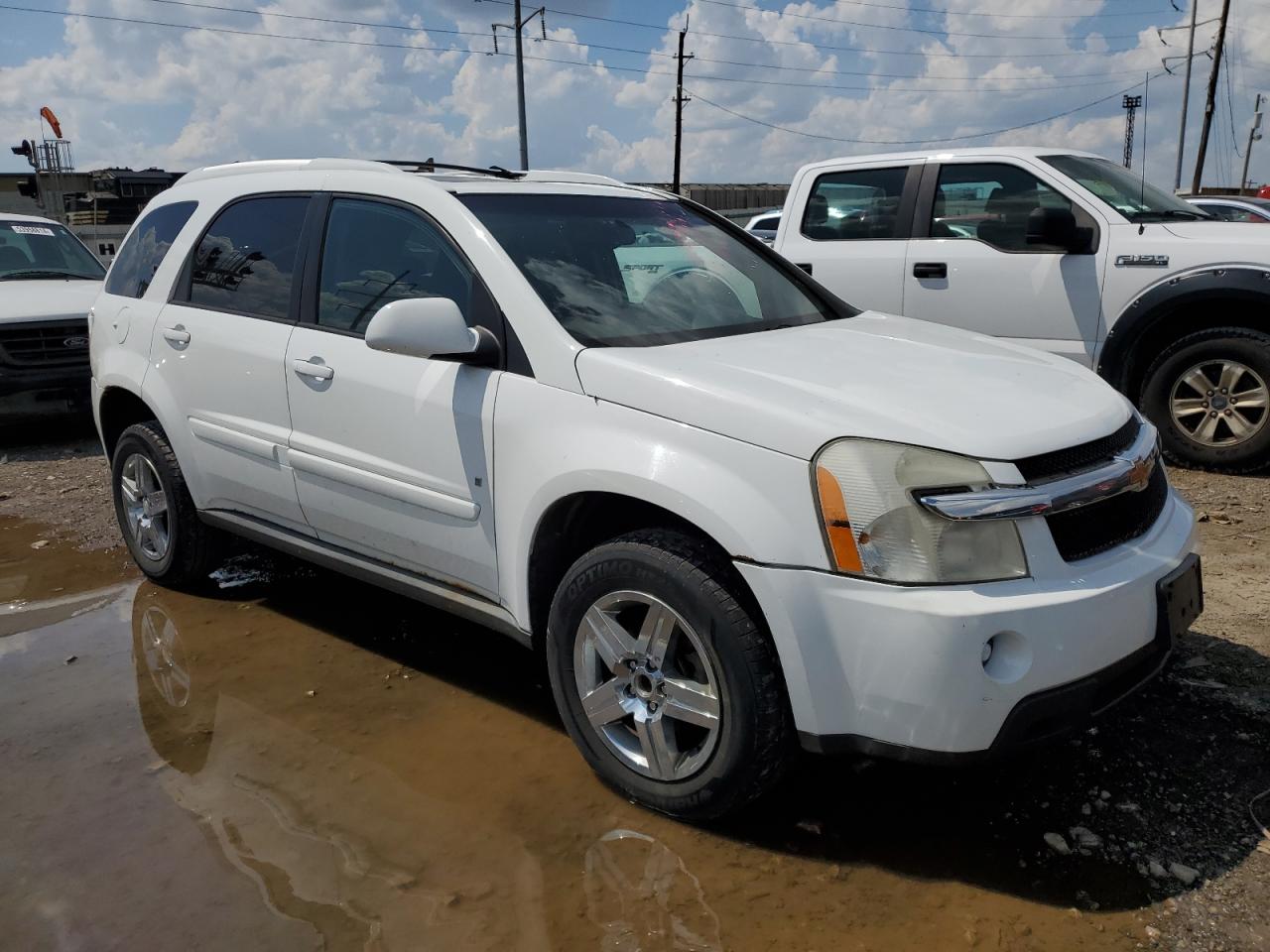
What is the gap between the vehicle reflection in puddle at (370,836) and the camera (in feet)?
8.11

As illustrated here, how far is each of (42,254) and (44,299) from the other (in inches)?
48.7

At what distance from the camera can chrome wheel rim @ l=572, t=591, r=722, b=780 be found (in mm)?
2684

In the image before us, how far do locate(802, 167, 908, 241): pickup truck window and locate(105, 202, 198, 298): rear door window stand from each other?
4.21 m

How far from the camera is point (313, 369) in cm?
365

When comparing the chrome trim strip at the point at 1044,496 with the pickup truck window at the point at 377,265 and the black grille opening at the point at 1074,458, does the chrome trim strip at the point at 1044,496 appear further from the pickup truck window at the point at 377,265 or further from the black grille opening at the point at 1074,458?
the pickup truck window at the point at 377,265

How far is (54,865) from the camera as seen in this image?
2762mm

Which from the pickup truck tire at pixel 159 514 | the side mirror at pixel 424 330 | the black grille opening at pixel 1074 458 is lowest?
the pickup truck tire at pixel 159 514

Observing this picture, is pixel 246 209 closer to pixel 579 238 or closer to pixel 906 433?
pixel 579 238

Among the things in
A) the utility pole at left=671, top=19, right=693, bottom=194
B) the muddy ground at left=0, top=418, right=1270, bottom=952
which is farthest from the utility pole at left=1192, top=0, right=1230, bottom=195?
the muddy ground at left=0, top=418, right=1270, bottom=952

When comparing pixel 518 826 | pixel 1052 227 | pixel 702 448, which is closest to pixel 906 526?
pixel 702 448

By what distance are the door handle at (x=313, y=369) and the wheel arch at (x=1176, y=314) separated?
4.46 metres

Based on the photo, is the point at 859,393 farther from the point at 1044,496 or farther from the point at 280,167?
the point at 280,167

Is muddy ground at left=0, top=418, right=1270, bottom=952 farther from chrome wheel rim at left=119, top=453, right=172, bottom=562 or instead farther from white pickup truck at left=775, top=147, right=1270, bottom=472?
white pickup truck at left=775, top=147, right=1270, bottom=472

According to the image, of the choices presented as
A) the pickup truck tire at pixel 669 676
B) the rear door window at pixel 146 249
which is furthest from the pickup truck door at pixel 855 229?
the pickup truck tire at pixel 669 676
